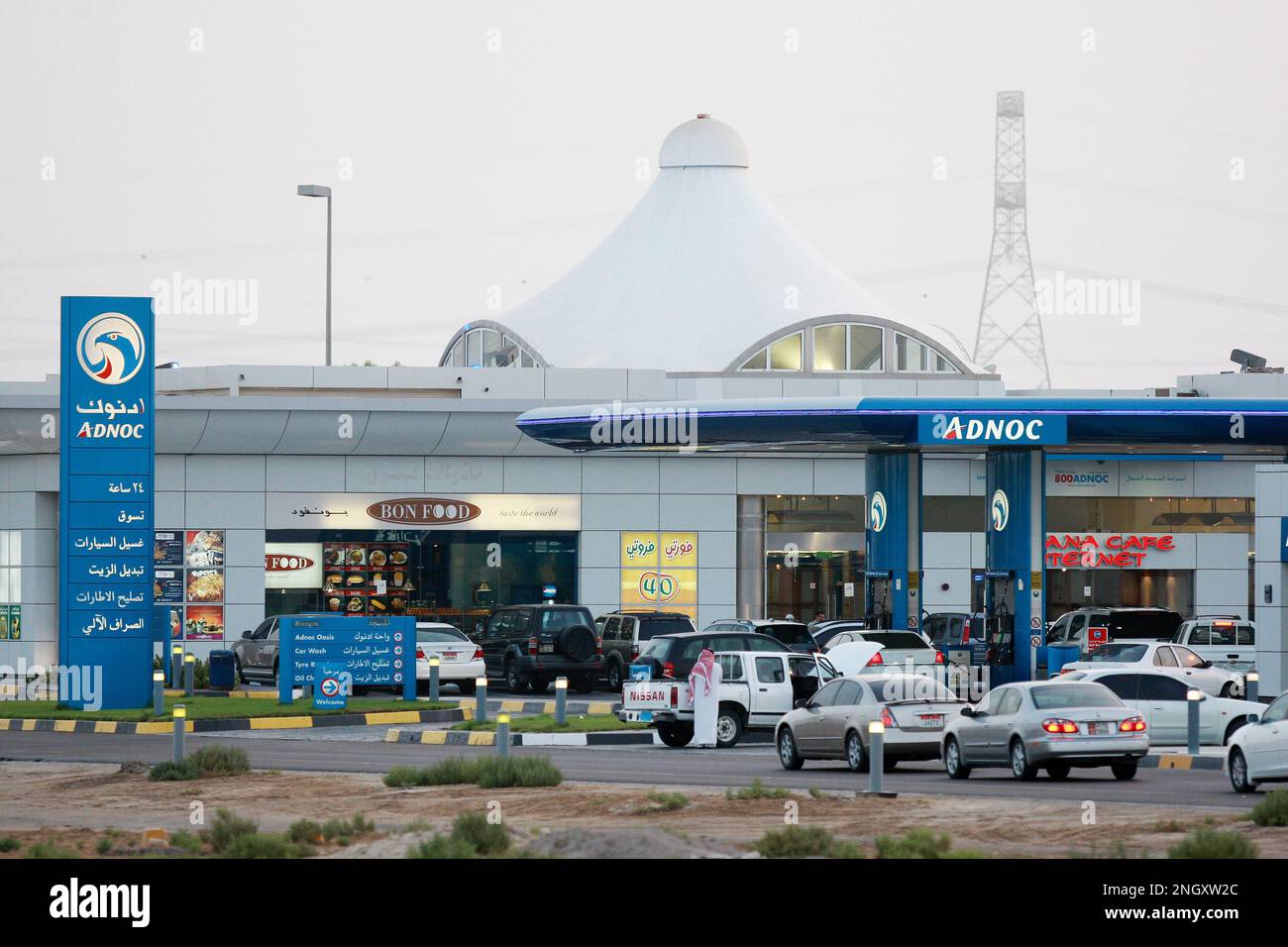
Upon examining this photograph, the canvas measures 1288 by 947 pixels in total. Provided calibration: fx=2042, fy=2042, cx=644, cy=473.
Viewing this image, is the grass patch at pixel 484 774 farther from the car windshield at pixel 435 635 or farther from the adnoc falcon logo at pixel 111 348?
the car windshield at pixel 435 635

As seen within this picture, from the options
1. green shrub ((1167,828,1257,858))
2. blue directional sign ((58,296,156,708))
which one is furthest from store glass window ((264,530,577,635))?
green shrub ((1167,828,1257,858))

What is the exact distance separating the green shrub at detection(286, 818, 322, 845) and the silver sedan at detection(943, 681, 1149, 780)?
8.11m

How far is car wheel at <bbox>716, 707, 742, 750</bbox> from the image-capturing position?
27.8 meters

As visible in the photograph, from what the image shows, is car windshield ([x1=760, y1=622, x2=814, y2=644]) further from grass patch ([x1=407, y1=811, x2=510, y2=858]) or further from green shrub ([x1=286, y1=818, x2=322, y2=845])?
grass patch ([x1=407, y1=811, x2=510, y2=858])

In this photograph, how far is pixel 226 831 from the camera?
52.4ft

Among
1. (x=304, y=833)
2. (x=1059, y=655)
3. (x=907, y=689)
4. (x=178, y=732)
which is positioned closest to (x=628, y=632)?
(x=1059, y=655)

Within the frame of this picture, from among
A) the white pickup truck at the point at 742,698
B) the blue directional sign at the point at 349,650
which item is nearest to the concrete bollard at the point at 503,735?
the white pickup truck at the point at 742,698

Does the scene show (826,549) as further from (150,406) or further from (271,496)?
(150,406)

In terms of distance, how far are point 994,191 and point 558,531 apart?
3482 cm

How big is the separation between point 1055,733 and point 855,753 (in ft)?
9.64

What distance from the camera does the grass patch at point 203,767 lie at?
22328 millimetres

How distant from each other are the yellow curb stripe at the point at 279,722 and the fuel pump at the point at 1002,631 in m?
12.6

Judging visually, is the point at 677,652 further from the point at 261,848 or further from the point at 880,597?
the point at 261,848
